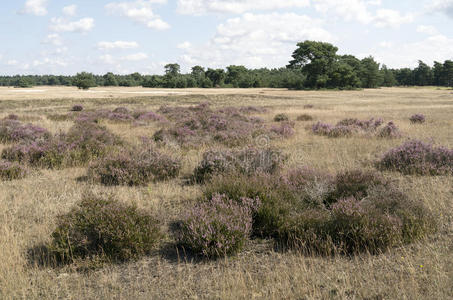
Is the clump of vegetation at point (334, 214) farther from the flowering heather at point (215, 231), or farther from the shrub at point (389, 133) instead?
the shrub at point (389, 133)

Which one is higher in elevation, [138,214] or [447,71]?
[447,71]

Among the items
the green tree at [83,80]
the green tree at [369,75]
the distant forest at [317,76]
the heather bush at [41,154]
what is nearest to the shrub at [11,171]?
the heather bush at [41,154]

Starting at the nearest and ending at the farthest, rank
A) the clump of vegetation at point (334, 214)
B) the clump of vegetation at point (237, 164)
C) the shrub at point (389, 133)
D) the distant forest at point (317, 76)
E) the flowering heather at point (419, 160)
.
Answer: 1. the clump of vegetation at point (334, 214)
2. the clump of vegetation at point (237, 164)
3. the flowering heather at point (419, 160)
4. the shrub at point (389, 133)
5. the distant forest at point (317, 76)

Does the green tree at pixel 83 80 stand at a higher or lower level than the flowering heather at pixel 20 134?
higher

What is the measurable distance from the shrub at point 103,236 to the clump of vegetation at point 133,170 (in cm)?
327

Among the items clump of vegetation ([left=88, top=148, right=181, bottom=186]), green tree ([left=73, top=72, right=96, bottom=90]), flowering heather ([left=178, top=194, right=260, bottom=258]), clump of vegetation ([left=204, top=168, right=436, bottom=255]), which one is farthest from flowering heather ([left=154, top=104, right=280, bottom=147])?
green tree ([left=73, top=72, right=96, bottom=90])

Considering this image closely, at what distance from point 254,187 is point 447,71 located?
132 meters

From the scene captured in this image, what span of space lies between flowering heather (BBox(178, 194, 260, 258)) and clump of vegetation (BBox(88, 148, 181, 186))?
3524 millimetres

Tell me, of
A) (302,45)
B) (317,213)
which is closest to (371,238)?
(317,213)

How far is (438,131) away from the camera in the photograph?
16.6 m

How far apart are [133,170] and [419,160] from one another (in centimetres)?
723

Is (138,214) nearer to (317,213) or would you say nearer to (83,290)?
(83,290)

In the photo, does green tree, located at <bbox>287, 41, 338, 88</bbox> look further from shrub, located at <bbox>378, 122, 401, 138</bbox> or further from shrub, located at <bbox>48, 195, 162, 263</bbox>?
shrub, located at <bbox>48, 195, 162, 263</bbox>

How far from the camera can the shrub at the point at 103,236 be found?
4.67 m
